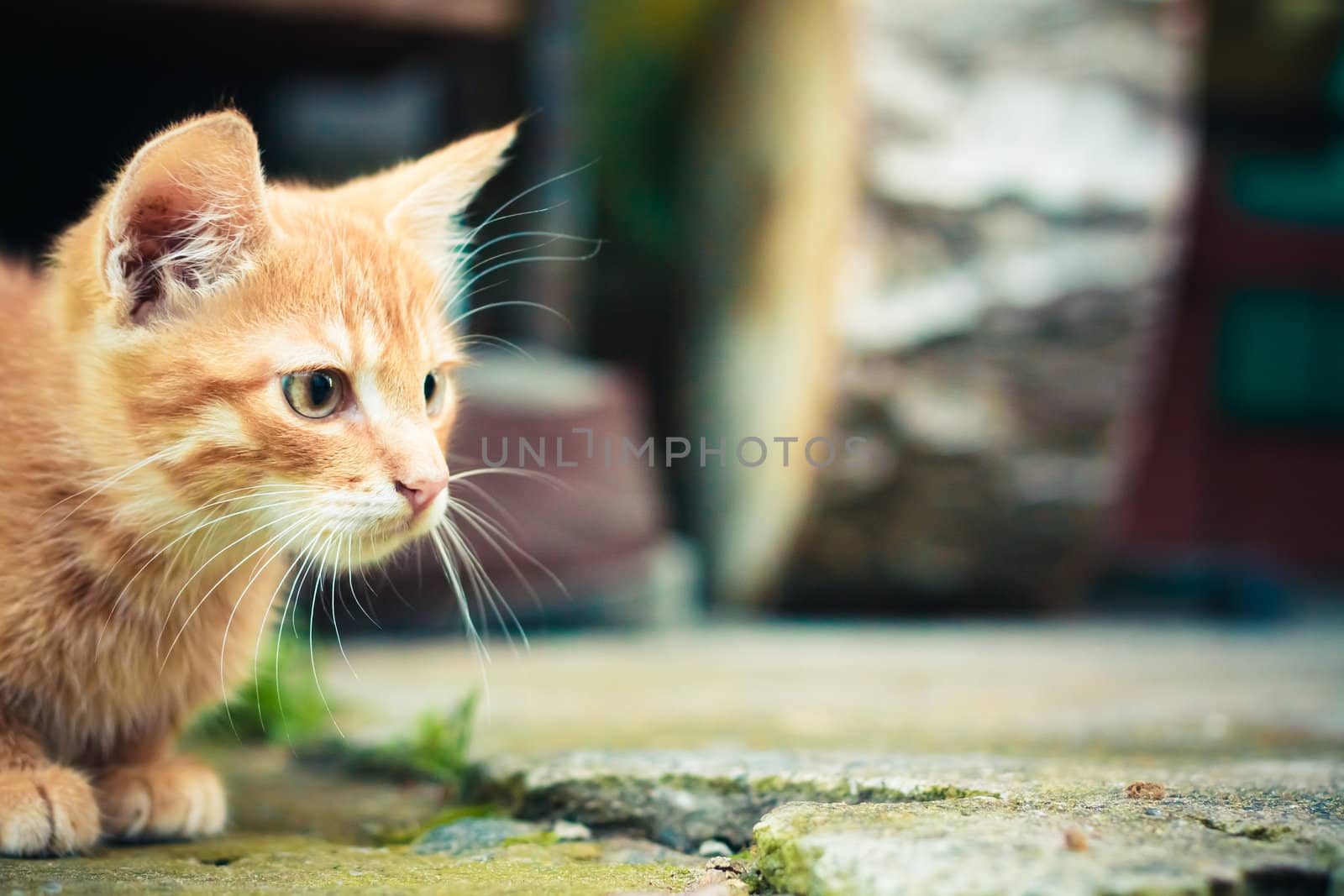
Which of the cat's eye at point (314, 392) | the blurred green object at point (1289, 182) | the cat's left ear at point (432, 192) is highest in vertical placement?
the blurred green object at point (1289, 182)

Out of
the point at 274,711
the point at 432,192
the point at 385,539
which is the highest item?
the point at 432,192

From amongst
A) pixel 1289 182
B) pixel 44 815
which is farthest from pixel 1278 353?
pixel 44 815

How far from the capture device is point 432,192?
134cm

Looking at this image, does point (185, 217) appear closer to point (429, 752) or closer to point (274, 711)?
point (429, 752)

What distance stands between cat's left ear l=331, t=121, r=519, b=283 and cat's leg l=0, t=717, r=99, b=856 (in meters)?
0.65

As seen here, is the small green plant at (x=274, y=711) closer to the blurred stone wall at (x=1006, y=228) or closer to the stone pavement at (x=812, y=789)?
the stone pavement at (x=812, y=789)

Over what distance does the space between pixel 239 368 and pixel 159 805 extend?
1.48 feet

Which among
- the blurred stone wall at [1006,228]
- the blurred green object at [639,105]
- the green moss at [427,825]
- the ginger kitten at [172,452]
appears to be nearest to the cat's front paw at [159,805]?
the ginger kitten at [172,452]

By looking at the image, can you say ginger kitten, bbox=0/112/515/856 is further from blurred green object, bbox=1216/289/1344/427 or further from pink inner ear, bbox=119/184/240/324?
blurred green object, bbox=1216/289/1344/427

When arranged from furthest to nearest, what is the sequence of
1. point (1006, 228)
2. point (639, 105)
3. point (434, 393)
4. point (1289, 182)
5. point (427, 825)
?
point (1289, 182) → point (639, 105) → point (1006, 228) → point (434, 393) → point (427, 825)

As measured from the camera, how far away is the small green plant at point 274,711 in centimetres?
161

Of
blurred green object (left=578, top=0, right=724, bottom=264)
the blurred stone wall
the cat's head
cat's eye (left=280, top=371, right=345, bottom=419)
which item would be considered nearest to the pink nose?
the cat's head

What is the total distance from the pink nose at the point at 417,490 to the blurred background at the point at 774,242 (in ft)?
1.84

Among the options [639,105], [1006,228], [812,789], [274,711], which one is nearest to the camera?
[812,789]
